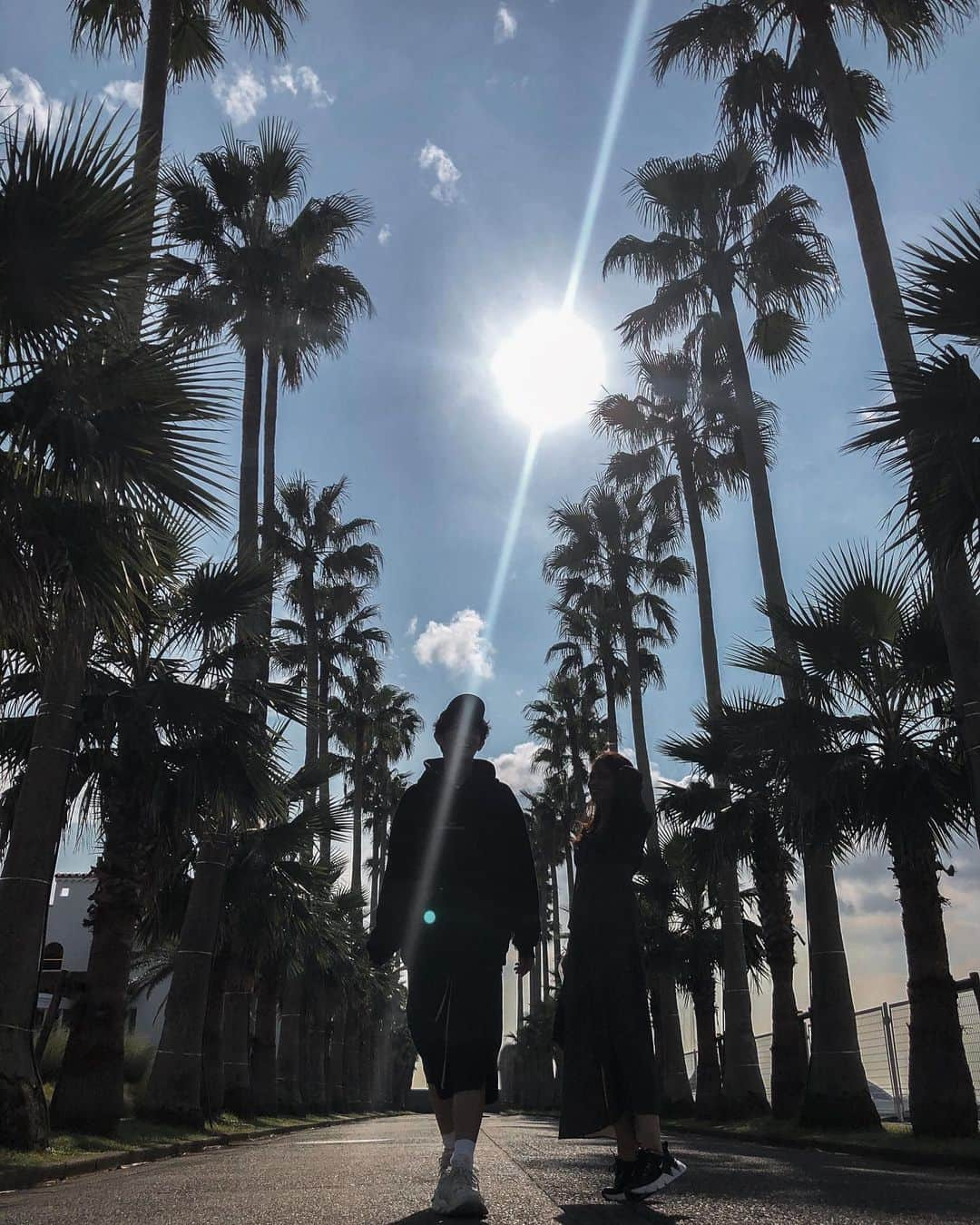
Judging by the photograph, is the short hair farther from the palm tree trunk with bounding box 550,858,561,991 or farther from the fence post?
the palm tree trunk with bounding box 550,858,561,991

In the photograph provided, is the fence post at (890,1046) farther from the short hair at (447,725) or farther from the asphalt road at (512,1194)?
the short hair at (447,725)

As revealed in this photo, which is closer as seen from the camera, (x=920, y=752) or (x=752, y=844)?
(x=920, y=752)

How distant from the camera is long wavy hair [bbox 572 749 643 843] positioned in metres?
5.05

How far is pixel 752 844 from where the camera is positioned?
15562 millimetres

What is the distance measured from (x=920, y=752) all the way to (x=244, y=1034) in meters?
16.7

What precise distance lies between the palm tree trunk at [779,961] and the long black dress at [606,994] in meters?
11.3

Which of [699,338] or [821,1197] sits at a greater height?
[699,338]

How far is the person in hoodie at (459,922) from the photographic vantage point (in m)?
4.15

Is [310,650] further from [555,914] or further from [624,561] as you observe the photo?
[555,914]

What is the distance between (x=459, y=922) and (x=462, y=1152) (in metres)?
0.82

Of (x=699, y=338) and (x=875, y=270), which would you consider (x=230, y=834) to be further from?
(x=699, y=338)

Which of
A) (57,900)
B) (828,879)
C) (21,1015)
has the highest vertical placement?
(57,900)

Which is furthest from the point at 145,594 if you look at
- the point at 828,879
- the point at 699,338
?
the point at 699,338

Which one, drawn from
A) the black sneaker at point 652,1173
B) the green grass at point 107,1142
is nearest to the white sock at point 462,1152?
the black sneaker at point 652,1173
